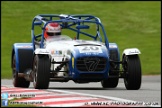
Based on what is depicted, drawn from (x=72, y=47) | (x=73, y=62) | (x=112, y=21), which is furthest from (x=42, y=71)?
(x=112, y=21)

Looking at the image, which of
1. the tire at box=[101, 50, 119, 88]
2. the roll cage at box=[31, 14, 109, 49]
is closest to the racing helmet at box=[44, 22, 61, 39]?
the roll cage at box=[31, 14, 109, 49]

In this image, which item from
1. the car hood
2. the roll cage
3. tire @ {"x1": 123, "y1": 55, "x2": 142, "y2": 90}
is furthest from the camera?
the roll cage

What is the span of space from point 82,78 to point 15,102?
4776 millimetres

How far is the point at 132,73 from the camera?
16141 millimetres

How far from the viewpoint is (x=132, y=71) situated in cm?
1612

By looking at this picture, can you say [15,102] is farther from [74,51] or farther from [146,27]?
[146,27]

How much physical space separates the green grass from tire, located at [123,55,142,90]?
14.3 meters

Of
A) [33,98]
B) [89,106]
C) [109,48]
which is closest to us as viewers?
[89,106]

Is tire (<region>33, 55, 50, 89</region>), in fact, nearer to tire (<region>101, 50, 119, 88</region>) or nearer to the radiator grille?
the radiator grille

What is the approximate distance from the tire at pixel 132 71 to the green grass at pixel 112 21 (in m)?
14.3

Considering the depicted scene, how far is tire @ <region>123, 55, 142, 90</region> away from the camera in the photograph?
16.1m

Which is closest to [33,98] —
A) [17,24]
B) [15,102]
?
[15,102]

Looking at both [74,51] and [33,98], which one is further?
[74,51]

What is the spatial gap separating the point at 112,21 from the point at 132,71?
2861 cm
